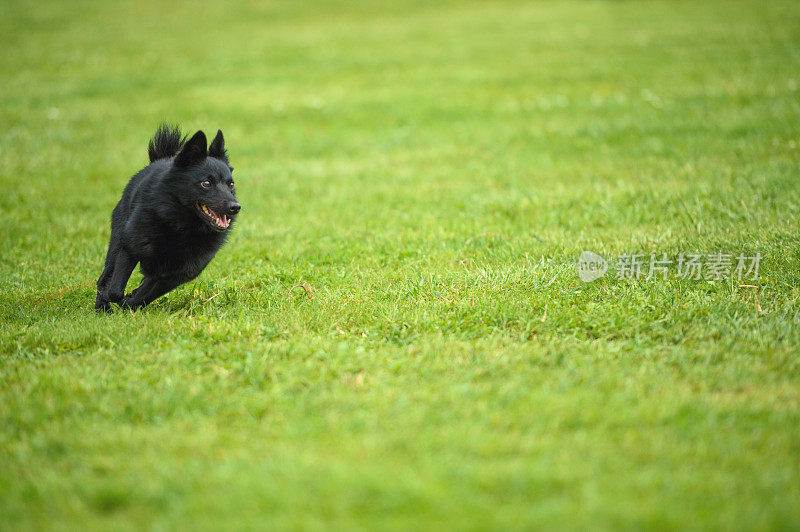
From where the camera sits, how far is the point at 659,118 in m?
11.5

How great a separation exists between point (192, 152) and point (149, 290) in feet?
4.26

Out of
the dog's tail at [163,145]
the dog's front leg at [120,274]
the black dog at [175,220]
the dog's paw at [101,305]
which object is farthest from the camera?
the dog's tail at [163,145]

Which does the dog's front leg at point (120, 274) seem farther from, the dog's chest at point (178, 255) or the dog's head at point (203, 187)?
the dog's head at point (203, 187)

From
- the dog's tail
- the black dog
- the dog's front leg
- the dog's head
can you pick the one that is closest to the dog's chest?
the black dog

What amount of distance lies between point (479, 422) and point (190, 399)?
5.96 feet

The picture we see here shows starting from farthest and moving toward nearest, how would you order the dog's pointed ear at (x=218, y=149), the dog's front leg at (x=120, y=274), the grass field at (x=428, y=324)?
the dog's pointed ear at (x=218, y=149)
the dog's front leg at (x=120, y=274)
the grass field at (x=428, y=324)

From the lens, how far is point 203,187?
5.08 m

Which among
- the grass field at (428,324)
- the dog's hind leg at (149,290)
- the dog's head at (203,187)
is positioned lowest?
the grass field at (428,324)

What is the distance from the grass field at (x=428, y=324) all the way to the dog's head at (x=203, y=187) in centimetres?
88

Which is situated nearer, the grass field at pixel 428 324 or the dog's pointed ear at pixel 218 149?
the grass field at pixel 428 324

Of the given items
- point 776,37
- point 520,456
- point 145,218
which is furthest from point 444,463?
point 776,37

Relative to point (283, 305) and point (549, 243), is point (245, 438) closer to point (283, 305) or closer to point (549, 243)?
point (283, 305)

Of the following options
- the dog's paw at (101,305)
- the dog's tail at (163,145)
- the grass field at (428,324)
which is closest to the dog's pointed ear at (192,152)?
the dog's tail at (163,145)

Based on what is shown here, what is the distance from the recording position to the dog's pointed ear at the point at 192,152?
496 centimetres
